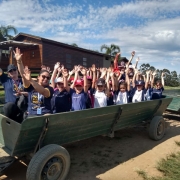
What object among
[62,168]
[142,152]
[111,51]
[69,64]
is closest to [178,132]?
[142,152]

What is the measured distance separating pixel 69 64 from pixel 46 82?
64.5ft

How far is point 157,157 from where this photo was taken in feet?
14.1

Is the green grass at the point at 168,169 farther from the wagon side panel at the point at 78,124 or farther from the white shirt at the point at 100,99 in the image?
the white shirt at the point at 100,99

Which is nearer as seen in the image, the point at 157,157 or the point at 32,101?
the point at 32,101

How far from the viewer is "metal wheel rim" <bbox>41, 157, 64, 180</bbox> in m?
2.89

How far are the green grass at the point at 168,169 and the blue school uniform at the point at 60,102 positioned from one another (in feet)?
5.91

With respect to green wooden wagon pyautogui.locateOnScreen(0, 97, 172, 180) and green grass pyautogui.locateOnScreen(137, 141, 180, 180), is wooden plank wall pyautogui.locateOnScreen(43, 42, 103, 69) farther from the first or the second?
green grass pyautogui.locateOnScreen(137, 141, 180, 180)

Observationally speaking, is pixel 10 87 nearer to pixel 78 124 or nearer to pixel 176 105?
pixel 78 124

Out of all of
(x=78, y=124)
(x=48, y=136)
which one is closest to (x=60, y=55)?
(x=78, y=124)

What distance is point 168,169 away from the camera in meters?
3.67

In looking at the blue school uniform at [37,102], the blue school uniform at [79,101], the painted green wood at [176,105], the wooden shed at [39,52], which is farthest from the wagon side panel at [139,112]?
→ the wooden shed at [39,52]

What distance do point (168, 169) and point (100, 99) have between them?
186 cm

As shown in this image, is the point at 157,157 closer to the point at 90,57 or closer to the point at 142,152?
the point at 142,152

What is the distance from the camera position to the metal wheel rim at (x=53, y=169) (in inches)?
114
